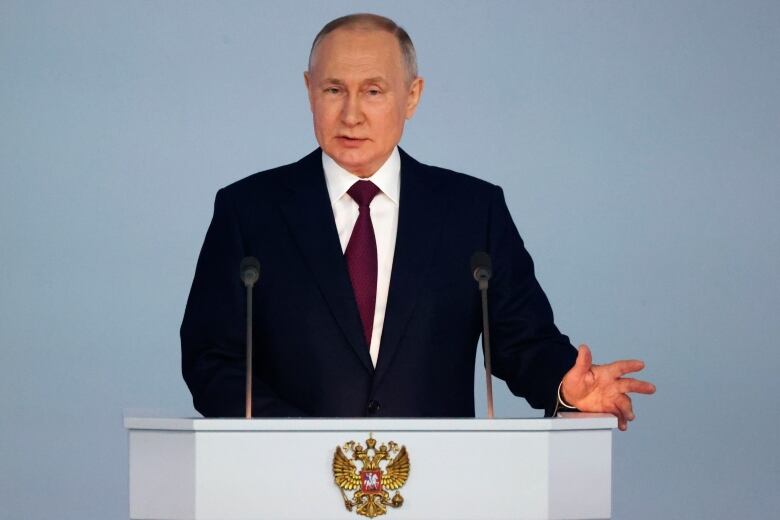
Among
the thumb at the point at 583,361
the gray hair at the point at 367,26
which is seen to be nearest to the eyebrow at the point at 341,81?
the gray hair at the point at 367,26

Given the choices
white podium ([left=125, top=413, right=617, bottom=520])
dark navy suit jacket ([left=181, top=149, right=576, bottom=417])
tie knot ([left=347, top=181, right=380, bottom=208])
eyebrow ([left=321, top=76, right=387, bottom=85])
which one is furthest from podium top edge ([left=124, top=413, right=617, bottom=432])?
eyebrow ([left=321, top=76, right=387, bottom=85])

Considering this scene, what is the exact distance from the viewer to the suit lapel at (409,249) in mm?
3400

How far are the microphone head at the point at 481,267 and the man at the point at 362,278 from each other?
31 cm

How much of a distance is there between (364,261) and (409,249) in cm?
11

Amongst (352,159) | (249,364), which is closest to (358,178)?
(352,159)

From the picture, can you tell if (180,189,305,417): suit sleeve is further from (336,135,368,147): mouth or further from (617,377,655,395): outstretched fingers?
(617,377,655,395): outstretched fingers

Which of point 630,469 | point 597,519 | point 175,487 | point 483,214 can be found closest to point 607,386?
point 597,519

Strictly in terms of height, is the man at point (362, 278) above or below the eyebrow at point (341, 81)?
below

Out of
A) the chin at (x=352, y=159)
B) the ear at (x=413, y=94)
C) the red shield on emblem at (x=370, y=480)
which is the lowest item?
the red shield on emblem at (x=370, y=480)

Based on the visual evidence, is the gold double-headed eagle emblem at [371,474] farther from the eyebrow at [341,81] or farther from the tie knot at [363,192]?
the eyebrow at [341,81]

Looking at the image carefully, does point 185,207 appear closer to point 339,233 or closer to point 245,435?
point 339,233

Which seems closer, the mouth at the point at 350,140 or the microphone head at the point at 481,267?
the microphone head at the point at 481,267

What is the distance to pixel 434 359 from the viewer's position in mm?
3463

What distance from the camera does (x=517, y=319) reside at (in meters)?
3.56
